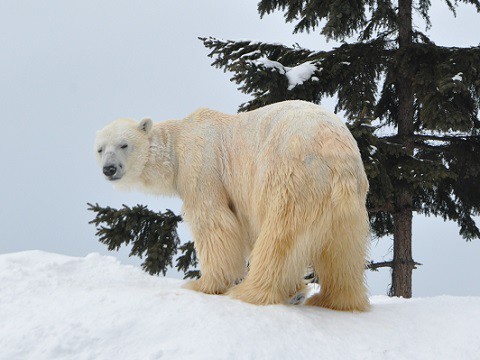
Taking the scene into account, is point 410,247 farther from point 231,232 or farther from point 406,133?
point 231,232

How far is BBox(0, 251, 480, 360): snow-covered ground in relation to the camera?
119 inches

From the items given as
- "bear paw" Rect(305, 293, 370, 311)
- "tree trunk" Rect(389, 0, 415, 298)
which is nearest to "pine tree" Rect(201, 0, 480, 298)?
"tree trunk" Rect(389, 0, 415, 298)

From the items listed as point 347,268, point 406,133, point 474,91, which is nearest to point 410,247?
point 406,133

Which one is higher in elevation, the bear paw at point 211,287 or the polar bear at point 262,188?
the polar bear at point 262,188

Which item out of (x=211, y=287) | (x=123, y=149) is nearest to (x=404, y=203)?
(x=211, y=287)

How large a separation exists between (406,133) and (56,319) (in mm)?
7484

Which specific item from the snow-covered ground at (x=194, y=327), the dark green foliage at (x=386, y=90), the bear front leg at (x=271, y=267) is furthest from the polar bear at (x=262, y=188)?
the dark green foliage at (x=386, y=90)

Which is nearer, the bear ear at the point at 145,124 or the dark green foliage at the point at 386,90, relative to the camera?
Answer: the bear ear at the point at 145,124

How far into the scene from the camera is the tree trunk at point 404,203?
892cm

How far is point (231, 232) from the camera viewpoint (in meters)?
4.19

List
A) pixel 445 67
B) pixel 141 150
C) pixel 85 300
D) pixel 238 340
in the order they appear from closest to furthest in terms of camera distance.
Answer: pixel 238 340
pixel 85 300
pixel 141 150
pixel 445 67

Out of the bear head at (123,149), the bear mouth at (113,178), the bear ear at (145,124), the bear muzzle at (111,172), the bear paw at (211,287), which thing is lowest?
the bear paw at (211,287)

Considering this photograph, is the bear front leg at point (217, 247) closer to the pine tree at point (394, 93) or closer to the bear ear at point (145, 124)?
the bear ear at point (145, 124)

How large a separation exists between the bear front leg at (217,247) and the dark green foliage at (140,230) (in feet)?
15.0
